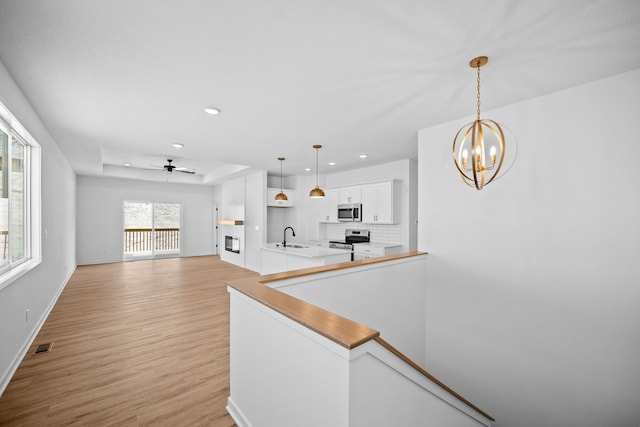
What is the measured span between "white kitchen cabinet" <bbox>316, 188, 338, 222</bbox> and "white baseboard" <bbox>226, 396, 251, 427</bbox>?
5.11 metres

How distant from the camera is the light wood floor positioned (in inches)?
80.2

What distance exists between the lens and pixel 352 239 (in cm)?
671

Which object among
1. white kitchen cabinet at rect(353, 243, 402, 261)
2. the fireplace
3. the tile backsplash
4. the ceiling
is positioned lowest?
the fireplace

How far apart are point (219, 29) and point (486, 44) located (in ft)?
5.87

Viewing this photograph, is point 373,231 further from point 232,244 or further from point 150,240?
point 150,240

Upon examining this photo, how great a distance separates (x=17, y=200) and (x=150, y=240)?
6922 mm

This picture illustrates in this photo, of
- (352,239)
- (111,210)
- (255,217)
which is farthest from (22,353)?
(111,210)

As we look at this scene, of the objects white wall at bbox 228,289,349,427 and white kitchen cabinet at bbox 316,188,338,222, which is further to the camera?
white kitchen cabinet at bbox 316,188,338,222

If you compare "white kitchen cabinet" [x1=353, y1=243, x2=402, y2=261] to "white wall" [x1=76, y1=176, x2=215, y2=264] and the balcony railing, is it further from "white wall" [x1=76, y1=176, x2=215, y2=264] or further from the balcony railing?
the balcony railing

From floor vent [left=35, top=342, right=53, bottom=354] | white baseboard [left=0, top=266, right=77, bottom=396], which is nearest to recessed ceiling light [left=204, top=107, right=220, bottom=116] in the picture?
white baseboard [left=0, top=266, right=77, bottom=396]

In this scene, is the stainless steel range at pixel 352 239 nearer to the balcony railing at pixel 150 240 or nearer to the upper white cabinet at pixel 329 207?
the upper white cabinet at pixel 329 207

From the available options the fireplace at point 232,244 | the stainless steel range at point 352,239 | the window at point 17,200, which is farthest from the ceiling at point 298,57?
the fireplace at point 232,244

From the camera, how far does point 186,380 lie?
A: 2439mm

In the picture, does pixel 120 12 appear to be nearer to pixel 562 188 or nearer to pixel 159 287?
pixel 562 188
